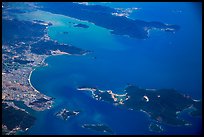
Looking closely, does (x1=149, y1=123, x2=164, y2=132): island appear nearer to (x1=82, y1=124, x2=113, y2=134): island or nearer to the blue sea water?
the blue sea water

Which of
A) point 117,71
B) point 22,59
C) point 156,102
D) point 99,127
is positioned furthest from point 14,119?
point 117,71

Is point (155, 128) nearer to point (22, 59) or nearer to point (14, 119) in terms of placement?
point (14, 119)

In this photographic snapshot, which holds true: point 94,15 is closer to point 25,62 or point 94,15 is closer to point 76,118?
point 25,62

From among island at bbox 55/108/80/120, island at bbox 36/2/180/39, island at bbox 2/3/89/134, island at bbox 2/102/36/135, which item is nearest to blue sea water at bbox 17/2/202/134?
island at bbox 55/108/80/120

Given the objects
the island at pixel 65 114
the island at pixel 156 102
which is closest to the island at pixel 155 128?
the island at pixel 156 102

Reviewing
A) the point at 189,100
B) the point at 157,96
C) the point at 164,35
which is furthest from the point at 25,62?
the point at 164,35
